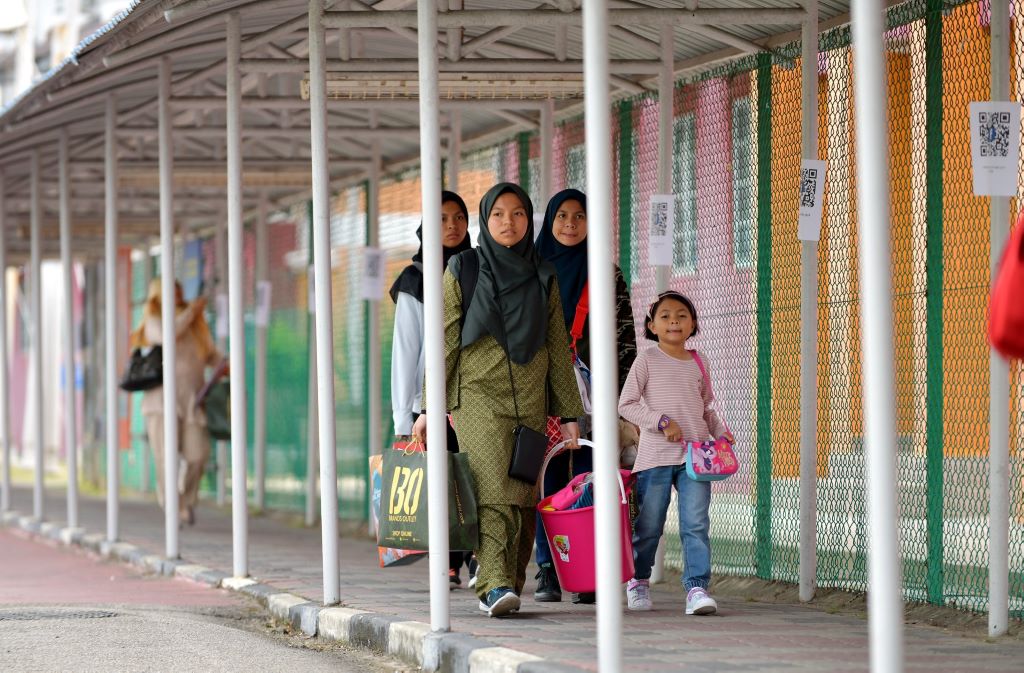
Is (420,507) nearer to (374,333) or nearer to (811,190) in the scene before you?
(811,190)

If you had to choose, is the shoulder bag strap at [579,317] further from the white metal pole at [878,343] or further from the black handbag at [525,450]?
the white metal pole at [878,343]

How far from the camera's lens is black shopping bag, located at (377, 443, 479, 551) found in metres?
8.16

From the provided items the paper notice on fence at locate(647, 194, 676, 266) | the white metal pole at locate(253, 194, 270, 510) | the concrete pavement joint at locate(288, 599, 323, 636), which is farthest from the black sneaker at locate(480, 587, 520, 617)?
the white metal pole at locate(253, 194, 270, 510)

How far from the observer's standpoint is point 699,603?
28.8 ft

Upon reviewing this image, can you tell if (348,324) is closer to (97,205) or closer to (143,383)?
(143,383)

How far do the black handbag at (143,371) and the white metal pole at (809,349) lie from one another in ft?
25.9

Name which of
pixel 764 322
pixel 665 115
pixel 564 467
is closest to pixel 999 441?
pixel 564 467

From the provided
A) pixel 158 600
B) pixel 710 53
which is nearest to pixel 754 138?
pixel 710 53

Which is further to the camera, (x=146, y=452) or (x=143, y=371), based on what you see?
(x=146, y=452)

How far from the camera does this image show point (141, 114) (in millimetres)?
14352

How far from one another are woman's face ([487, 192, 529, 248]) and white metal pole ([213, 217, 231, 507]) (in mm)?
12210

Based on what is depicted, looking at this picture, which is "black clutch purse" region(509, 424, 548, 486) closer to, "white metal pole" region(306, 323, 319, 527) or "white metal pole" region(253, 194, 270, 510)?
"white metal pole" region(306, 323, 319, 527)

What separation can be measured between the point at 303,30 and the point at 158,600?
12.1 ft

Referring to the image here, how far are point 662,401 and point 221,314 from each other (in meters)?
13.2
